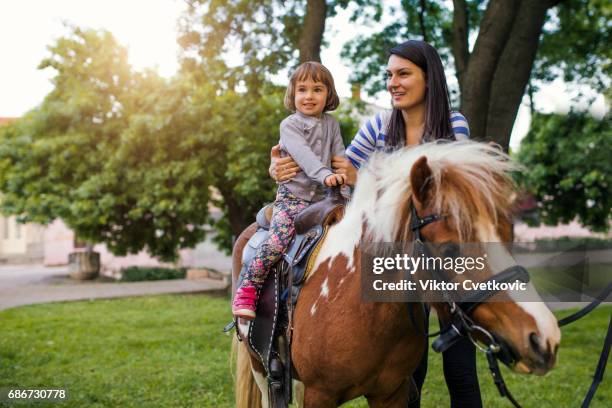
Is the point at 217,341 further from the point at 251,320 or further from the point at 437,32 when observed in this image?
the point at 437,32

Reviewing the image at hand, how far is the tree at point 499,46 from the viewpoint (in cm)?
629

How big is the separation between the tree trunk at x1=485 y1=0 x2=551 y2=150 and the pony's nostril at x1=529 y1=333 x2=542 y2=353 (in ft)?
16.1

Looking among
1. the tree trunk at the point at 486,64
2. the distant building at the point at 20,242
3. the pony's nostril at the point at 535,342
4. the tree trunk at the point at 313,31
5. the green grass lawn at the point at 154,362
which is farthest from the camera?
the distant building at the point at 20,242

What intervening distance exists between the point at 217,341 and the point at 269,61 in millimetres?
4865

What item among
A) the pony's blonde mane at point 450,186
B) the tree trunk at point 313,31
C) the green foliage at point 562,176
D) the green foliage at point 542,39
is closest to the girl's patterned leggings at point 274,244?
the pony's blonde mane at point 450,186

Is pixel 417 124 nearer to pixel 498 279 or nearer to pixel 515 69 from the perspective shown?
pixel 498 279

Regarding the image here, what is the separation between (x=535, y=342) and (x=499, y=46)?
5.36m

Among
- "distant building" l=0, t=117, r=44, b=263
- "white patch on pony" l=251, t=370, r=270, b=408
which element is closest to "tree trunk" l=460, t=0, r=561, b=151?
"white patch on pony" l=251, t=370, r=270, b=408

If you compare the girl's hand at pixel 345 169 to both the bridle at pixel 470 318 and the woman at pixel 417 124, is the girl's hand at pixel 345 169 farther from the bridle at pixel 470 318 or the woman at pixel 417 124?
the bridle at pixel 470 318

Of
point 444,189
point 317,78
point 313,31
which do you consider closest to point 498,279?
point 444,189

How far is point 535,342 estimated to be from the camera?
168cm

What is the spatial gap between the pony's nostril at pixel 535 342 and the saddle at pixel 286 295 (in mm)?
1039

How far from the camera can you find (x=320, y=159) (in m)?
2.81

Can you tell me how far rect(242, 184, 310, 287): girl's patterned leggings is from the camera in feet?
8.74
